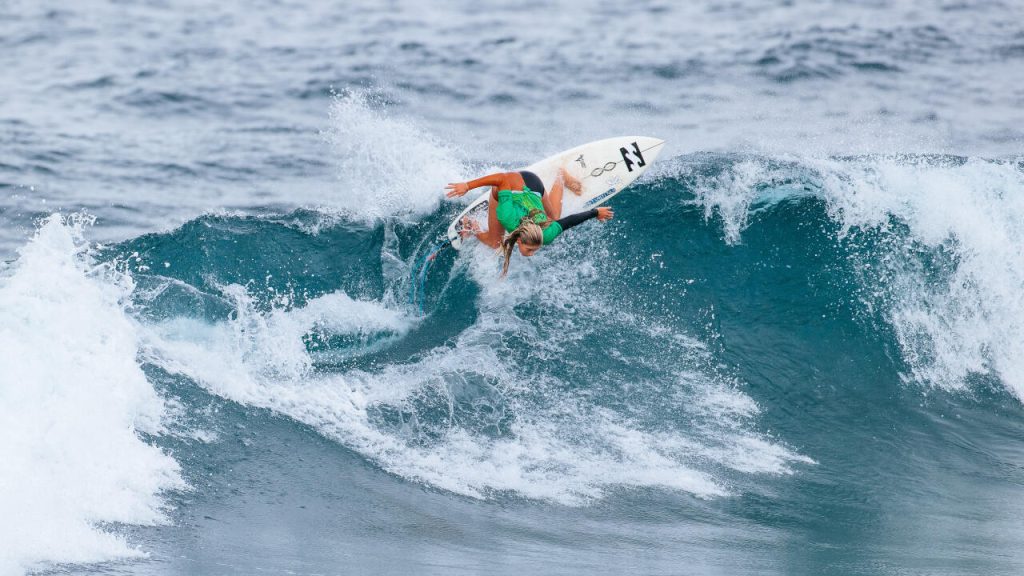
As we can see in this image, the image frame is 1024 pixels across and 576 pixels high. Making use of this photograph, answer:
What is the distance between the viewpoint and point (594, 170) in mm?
10336

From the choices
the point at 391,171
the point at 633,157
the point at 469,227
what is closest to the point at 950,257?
the point at 633,157

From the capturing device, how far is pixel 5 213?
454 inches

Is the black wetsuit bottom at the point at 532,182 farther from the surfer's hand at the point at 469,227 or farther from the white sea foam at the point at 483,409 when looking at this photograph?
the white sea foam at the point at 483,409

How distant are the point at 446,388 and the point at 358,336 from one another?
1275mm

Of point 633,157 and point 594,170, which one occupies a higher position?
point 633,157

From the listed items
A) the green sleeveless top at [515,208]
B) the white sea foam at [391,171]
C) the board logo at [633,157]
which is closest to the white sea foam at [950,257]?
the board logo at [633,157]

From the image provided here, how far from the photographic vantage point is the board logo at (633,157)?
34.4ft

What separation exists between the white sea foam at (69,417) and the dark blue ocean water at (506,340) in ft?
0.08

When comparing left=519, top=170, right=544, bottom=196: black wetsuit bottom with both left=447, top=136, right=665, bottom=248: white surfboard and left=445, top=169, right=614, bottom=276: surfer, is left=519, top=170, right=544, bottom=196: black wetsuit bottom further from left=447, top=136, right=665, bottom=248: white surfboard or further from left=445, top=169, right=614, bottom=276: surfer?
left=447, top=136, right=665, bottom=248: white surfboard

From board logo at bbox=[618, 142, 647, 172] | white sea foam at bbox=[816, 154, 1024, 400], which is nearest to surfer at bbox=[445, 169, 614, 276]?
board logo at bbox=[618, 142, 647, 172]

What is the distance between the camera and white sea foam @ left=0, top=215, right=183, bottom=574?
6094 millimetres

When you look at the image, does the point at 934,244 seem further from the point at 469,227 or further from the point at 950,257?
the point at 469,227

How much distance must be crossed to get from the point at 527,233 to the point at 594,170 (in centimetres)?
201

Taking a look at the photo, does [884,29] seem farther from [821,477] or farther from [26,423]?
[26,423]
